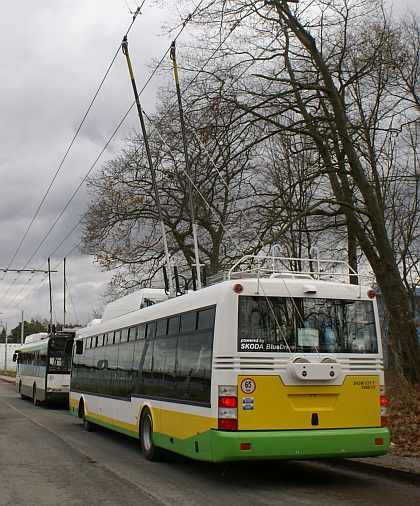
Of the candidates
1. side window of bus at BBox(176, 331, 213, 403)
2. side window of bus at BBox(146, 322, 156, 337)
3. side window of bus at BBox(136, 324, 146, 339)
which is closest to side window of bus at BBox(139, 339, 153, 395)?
side window of bus at BBox(146, 322, 156, 337)

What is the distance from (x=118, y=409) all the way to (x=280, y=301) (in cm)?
608

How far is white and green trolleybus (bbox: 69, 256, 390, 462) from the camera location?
325 inches

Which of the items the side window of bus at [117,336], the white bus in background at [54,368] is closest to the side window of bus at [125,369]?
the side window of bus at [117,336]

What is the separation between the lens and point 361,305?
9.42 meters

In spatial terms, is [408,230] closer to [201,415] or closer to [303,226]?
[303,226]

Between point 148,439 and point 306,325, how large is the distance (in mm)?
4027

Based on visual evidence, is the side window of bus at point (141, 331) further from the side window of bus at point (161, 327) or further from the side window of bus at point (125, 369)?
the side window of bus at point (161, 327)

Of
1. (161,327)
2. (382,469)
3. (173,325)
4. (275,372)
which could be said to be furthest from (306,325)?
(161,327)

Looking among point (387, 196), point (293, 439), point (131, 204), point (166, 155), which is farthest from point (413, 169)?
point (293, 439)

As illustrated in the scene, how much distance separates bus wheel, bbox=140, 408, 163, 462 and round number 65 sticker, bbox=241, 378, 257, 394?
3.25 meters

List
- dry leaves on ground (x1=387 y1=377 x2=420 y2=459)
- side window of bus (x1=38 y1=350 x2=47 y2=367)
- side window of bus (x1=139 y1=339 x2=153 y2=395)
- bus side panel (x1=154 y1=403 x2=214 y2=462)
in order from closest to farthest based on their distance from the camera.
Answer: bus side panel (x1=154 y1=403 x2=214 y2=462) → dry leaves on ground (x1=387 y1=377 x2=420 y2=459) → side window of bus (x1=139 y1=339 x2=153 y2=395) → side window of bus (x1=38 y1=350 x2=47 y2=367)

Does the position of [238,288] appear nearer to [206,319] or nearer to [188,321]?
[206,319]

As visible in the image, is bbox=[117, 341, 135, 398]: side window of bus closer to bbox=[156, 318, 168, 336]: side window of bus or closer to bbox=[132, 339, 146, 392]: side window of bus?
bbox=[132, 339, 146, 392]: side window of bus

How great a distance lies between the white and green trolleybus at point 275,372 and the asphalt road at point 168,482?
489 mm
